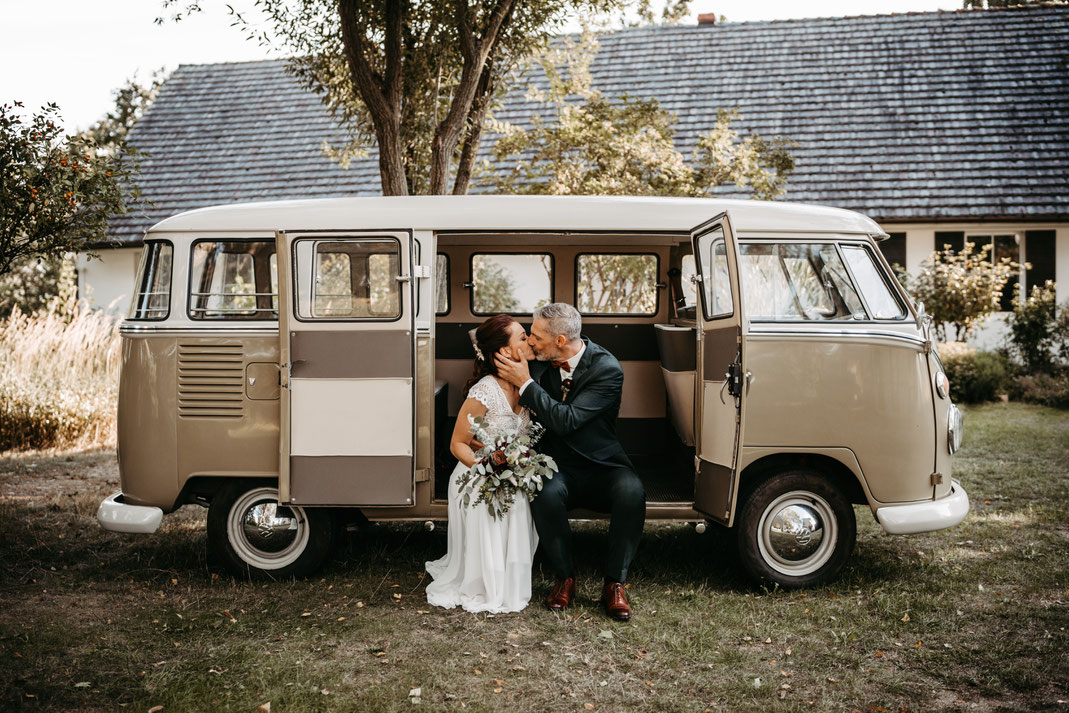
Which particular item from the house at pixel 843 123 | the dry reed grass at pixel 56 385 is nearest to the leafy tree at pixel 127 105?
the house at pixel 843 123

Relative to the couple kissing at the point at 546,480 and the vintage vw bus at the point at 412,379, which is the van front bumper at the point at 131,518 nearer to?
the vintage vw bus at the point at 412,379

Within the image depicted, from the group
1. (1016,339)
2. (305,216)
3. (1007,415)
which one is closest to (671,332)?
(305,216)

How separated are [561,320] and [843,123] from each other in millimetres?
13386

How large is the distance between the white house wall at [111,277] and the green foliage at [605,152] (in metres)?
10.1

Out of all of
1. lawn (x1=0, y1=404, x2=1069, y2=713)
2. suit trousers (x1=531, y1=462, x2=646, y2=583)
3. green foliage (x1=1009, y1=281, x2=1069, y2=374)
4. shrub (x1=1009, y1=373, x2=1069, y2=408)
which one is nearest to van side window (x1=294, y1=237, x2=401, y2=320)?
suit trousers (x1=531, y1=462, x2=646, y2=583)

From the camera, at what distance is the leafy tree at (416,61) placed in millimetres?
8648

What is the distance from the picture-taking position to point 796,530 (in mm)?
5535

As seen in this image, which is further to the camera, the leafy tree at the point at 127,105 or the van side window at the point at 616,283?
the leafy tree at the point at 127,105

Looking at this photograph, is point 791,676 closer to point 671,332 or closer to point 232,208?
point 671,332

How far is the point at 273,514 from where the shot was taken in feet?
18.9

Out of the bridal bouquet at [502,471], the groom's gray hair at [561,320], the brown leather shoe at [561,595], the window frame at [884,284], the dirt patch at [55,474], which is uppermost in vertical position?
the window frame at [884,284]

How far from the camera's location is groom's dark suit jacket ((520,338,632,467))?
5.30 m

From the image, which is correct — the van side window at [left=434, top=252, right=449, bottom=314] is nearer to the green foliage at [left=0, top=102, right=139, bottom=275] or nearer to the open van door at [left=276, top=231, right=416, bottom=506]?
the open van door at [left=276, top=231, right=416, bottom=506]

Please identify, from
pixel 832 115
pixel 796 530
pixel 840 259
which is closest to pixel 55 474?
pixel 796 530
